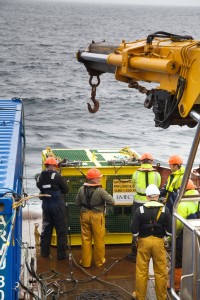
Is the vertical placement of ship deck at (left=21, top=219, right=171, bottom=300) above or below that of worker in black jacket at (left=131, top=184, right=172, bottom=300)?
below

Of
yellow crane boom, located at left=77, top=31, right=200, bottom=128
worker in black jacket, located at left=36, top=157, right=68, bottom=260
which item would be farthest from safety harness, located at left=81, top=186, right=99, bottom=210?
yellow crane boom, located at left=77, top=31, right=200, bottom=128

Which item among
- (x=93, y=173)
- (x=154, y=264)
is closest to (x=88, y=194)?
(x=93, y=173)

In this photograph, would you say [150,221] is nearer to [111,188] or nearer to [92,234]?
[92,234]

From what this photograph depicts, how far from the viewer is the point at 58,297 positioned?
884 centimetres

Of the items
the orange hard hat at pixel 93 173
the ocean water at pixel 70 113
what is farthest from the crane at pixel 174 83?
the ocean water at pixel 70 113

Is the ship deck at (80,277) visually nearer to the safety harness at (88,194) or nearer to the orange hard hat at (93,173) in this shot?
the safety harness at (88,194)

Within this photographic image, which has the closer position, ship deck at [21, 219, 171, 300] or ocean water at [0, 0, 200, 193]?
ship deck at [21, 219, 171, 300]

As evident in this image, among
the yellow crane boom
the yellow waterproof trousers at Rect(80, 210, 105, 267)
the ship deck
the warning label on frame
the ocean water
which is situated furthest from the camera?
the ocean water

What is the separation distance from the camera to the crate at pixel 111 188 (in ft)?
35.0

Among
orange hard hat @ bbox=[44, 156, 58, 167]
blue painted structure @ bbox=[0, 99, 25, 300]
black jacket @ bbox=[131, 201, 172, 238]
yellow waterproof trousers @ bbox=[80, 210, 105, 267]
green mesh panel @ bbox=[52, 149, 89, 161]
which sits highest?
blue painted structure @ bbox=[0, 99, 25, 300]

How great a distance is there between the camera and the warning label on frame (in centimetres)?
1079

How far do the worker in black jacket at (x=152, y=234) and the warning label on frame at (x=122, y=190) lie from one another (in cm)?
227

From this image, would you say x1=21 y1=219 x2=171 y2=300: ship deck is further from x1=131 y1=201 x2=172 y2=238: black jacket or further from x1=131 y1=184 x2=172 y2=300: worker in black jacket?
x1=131 y1=201 x2=172 y2=238: black jacket

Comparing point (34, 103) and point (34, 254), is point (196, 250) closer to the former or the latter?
point (34, 254)
